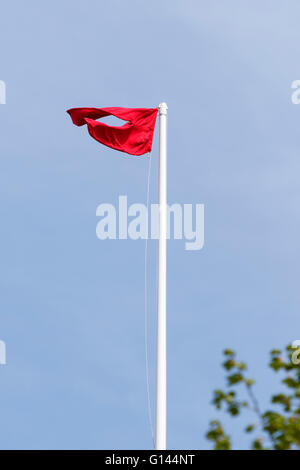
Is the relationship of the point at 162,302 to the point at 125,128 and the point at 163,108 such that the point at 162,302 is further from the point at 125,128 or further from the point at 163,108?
the point at 163,108

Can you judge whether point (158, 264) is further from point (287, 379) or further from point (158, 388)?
point (287, 379)

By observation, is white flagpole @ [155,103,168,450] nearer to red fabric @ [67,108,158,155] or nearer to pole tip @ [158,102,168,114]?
pole tip @ [158,102,168,114]

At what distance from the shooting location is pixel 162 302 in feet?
52.0

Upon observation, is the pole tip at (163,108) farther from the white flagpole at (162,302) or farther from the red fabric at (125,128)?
the red fabric at (125,128)

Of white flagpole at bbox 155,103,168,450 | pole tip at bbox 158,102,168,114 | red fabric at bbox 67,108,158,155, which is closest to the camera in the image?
white flagpole at bbox 155,103,168,450

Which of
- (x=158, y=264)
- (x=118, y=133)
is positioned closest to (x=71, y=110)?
(x=118, y=133)

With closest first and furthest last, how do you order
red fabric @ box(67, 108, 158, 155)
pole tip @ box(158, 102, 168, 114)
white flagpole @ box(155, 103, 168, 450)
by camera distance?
white flagpole @ box(155, 103, 168, 450) → red fabric @ box(67, 108, 158, 155) → pole tip @ box(158, 102, 168, 114)

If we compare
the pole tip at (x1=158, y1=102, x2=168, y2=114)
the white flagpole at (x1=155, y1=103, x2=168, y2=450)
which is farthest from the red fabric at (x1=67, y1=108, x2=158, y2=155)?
the white flagpole at (x1=155, y1=103, x2=168, y2=450)

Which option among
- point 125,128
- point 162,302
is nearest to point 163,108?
point 125,128

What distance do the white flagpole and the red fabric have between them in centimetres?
33

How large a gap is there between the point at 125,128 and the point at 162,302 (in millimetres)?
4097

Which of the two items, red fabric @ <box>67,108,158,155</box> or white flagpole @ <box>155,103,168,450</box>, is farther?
red fabric @ <box>67,108,158,155</box>

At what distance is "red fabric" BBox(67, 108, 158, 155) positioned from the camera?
17.2 metres
